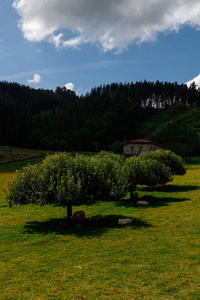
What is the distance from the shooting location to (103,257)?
16.4 m

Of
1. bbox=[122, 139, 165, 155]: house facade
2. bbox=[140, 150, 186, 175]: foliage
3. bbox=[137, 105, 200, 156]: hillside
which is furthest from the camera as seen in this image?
bbox=[137, 105, 200, 156]: hillside

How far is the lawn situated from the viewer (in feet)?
40.1

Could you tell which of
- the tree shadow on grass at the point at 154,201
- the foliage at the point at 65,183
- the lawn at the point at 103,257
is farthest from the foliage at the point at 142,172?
the foliage at the point at 65,183

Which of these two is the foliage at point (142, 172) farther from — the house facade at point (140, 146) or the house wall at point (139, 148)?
the house wall at point (139, 148)

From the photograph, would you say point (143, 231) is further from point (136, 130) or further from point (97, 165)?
point (136, 130)

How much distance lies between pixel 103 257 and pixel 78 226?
7.65m

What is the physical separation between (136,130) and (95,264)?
171040 mm

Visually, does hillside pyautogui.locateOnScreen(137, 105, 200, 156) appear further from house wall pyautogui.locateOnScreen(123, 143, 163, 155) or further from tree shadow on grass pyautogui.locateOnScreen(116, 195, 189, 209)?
tree shadow on grass pyautogui.locateOnScreen(116, 195, 189, 209)

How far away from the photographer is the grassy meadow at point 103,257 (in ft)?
40.1

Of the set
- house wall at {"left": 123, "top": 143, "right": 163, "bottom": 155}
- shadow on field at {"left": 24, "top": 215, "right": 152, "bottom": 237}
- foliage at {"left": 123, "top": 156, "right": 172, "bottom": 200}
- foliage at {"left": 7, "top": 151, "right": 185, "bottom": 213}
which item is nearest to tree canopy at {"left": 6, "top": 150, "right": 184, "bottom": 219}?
foliage at {"left": 7, "top": 151, "right": 185, "bottom": 213}

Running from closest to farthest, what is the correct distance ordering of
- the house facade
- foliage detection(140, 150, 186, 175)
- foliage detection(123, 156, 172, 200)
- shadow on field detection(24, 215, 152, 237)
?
shadow on field detection(24, 215, 152, 237) < foliage detection(123, 156, 172, 200) < foliage detection(140, 150, 186, 175) < the house facade

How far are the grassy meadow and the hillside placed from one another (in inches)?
3788

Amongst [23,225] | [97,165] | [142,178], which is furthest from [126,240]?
[142,178]

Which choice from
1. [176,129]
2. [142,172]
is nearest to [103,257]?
[142,172]
